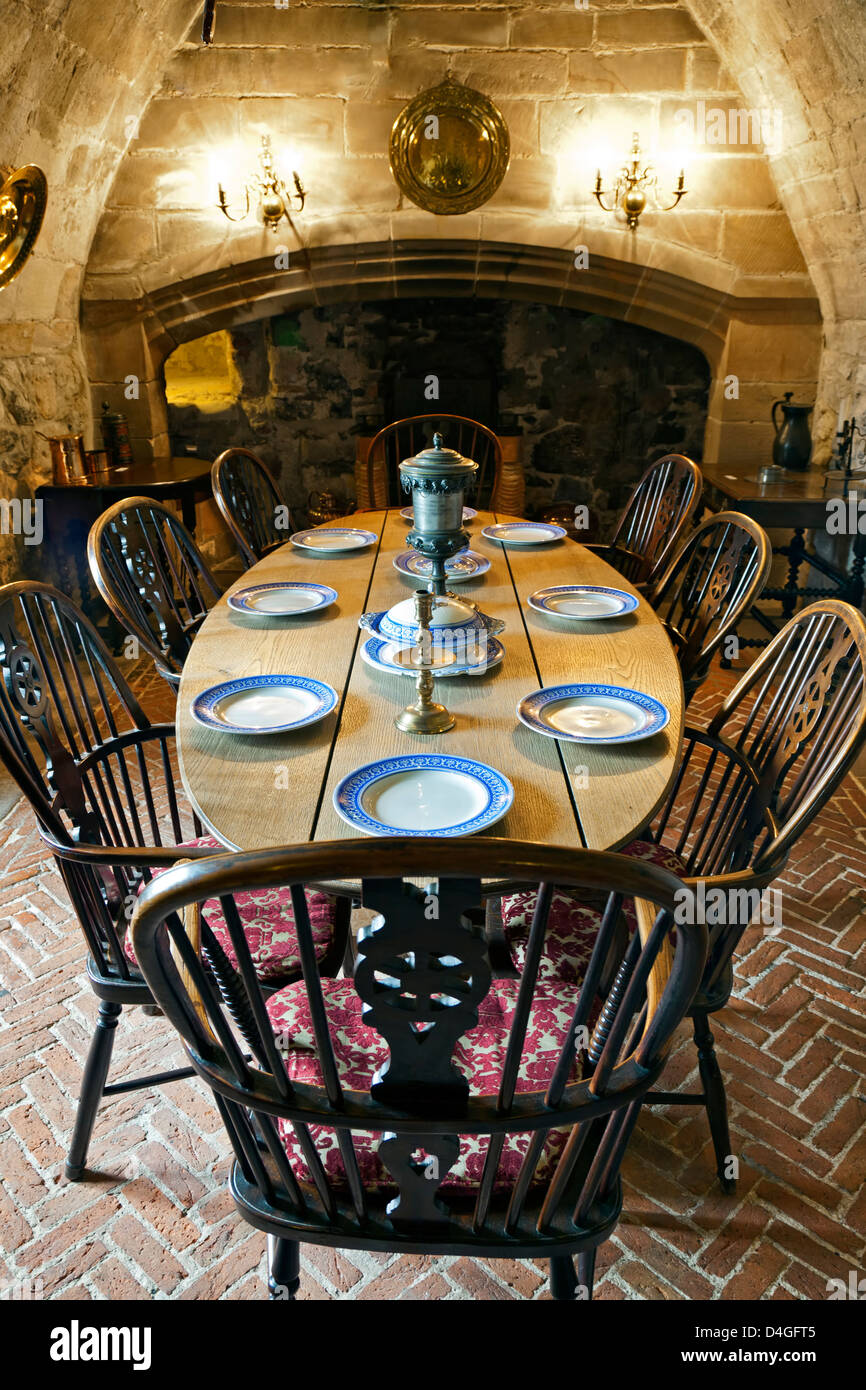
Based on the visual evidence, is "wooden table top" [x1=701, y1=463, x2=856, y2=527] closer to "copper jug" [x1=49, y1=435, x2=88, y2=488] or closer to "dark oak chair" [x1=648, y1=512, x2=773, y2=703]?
"dark oak chair" [x1=648, y1=512, x2=773, y2=703]

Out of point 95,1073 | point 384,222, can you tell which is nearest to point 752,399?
point 384,222

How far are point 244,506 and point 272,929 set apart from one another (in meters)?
1.98

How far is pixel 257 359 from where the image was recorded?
573 cm

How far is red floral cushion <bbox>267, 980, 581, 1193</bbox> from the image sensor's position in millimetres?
1243

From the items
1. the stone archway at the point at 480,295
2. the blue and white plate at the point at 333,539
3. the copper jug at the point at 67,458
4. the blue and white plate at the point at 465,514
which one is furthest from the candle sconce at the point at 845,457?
the copper jug at the point at 67,458

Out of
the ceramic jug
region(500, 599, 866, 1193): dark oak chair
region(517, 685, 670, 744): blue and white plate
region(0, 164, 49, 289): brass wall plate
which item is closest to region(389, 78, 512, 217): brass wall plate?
region(0, 164, 49, 289): brass wall plate

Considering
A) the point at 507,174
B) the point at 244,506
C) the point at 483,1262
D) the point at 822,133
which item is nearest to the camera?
the point at 483,1262

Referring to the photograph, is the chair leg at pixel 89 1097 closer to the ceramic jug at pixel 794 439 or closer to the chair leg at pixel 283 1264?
the chair leg at pixel 283 1264

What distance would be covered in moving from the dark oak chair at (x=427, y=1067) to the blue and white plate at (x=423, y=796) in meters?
0.13

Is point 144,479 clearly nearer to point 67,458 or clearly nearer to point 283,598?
point 67,458

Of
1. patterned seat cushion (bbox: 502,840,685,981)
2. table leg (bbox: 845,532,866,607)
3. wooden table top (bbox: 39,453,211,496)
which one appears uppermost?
wooden table top (bbox: 39,453,211,496)

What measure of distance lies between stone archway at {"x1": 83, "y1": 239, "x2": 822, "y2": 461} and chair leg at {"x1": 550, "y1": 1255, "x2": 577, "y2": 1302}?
4.26m

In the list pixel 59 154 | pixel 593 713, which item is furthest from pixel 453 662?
pixel 59 154

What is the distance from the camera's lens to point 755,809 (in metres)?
1.76
